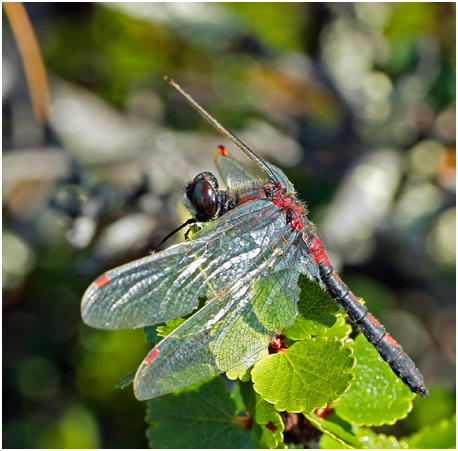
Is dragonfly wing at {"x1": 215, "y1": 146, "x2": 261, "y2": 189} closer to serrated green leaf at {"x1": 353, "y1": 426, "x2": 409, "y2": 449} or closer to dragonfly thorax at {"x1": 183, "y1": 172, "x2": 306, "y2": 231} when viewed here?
dragonfly thorax at {"x1": 183, "y1": 172, "x2": 306, "y2": 231}

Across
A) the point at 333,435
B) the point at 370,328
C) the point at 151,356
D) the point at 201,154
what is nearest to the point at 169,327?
the point at 151,356

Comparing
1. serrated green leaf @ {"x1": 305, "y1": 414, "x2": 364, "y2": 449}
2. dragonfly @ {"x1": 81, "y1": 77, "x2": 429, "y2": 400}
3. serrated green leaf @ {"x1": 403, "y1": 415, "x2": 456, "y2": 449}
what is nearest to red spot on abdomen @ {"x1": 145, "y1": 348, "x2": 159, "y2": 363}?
dragonfly @ {"x1": 81, "y1": 77, "x2": 429, "y2": 400}

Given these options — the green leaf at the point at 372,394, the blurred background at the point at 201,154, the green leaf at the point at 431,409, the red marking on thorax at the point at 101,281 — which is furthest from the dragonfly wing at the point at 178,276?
the green leaf at the point at 431,409

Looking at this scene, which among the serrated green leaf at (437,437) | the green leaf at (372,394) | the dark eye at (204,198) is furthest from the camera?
the serrated green leaf at (437,437)

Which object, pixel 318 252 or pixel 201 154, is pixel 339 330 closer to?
pixel 318 252

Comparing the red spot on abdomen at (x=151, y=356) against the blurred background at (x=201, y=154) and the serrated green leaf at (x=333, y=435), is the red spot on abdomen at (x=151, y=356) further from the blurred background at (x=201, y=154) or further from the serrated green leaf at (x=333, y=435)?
the blurred background at (x=201, y=154)

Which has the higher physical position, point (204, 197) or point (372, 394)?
point (204, 197)

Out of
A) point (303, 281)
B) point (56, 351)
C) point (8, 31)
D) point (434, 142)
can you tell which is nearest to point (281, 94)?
point (434, 142)
